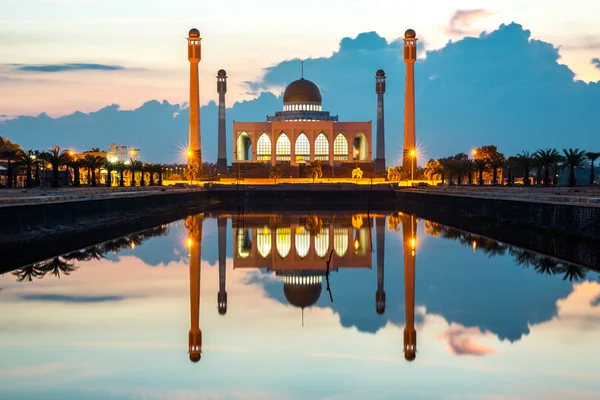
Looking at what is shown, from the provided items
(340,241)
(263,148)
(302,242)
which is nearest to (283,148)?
(263,148)

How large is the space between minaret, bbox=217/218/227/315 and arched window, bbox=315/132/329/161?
69.2 metres

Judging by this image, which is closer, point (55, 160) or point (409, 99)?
point (55, 160)

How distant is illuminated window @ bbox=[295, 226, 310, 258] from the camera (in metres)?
26.0

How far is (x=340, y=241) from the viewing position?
29.8m

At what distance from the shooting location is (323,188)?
71375mm

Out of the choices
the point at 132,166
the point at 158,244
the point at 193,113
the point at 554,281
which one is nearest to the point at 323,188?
the point at 132,166

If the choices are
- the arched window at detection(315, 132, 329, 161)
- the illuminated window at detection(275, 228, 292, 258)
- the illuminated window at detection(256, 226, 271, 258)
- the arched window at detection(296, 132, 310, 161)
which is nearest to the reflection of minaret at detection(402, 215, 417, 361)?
the illuminated window at detection(275, 228, 292, 258)

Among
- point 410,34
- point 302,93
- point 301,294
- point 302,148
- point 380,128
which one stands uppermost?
point 410,34

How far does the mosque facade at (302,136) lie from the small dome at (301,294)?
9086 cm

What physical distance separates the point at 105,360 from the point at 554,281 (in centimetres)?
1082

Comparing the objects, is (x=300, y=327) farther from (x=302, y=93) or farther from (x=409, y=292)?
(x=302, y=93)

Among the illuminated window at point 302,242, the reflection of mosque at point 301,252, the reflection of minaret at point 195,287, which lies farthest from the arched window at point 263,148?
the illuminated window at point 302,242

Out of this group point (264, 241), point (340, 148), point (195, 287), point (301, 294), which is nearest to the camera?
Answer: point (301, 294)

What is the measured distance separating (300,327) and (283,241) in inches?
645
